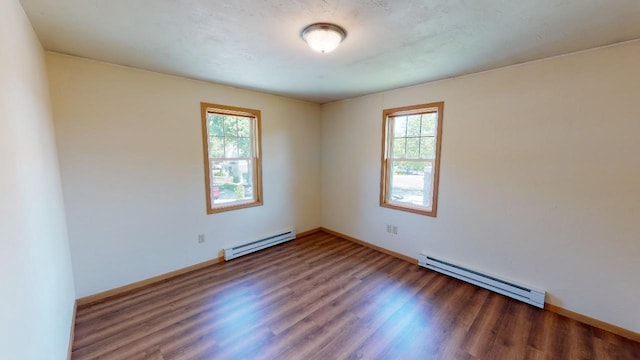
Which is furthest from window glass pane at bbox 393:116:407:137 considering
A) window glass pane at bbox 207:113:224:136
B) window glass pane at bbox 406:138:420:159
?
window glass pane at bbox 207:113:224:136

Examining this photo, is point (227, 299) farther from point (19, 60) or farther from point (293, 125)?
point (293, 125)

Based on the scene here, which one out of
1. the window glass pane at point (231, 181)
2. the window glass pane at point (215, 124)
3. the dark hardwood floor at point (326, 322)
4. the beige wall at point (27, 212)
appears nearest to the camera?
the beige wall at point (27, 212)

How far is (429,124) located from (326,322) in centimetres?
264

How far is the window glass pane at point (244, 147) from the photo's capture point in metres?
3.62

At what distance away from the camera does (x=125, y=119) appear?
8.43ft

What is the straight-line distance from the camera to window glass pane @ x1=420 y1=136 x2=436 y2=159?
3.20m

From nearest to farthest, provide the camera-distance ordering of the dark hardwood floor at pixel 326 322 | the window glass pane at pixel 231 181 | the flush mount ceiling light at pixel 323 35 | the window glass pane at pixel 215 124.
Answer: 1. the flush mount ceiling light at pixel 323 35
2. the dark hardwood floor at pixel 326 322
3. the window glass pane at pixel 215 124
4. the window glass pane at pixel 231 181

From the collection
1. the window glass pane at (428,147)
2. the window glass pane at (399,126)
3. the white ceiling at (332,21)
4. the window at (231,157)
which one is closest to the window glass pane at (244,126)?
the window at (231,157)

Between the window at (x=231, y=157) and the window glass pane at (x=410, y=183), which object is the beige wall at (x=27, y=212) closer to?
the window at (x=231, y=157)

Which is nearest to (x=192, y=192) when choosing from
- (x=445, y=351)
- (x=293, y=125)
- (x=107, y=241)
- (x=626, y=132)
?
(x=107, y=241)

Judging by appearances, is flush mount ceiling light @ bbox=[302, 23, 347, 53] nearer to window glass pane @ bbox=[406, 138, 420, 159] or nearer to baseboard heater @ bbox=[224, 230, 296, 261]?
window glass pane @ bbox=[406, 138, 420, 159]

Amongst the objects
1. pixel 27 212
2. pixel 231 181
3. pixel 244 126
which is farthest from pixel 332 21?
pixel 231 181

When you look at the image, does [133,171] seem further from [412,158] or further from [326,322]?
[412,158]

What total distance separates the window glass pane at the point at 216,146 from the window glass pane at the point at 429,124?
2735mm
